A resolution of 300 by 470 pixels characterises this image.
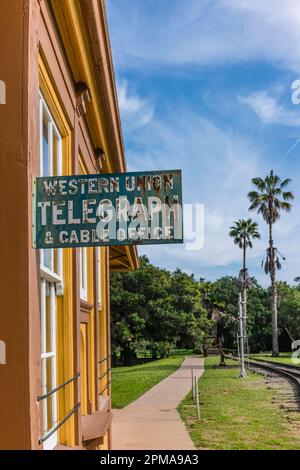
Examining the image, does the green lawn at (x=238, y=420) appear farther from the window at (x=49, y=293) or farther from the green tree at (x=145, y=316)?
the green tree at (x=145, y=316)

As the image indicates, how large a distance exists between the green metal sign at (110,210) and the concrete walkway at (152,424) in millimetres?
9805

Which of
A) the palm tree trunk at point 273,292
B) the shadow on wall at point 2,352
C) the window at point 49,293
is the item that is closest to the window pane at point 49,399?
the window at point 49,293

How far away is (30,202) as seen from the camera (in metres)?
2.77

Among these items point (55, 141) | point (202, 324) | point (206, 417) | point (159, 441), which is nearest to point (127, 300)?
point (202, 324)

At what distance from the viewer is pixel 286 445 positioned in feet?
41.6

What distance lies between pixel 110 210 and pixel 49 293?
1557 millimetres

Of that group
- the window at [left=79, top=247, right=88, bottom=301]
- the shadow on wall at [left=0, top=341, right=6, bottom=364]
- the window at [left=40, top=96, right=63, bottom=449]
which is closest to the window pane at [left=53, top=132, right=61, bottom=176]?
the window at [left=40, top=96, right=63, bottom=449]

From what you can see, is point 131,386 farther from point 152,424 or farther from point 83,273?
point 83,273

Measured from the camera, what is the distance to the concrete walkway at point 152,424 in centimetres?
1262

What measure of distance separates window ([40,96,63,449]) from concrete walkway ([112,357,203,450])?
322 inches

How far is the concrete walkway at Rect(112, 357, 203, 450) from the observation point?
12.6m

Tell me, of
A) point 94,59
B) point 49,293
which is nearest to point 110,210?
point 49,293

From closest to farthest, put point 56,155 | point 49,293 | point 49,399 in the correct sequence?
point 49,399, point 49,293, point 56,155
